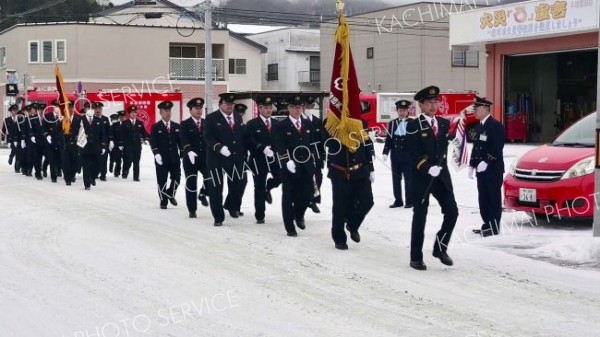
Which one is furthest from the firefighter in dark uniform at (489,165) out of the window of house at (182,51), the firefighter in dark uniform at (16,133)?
the window of house at (182,51)

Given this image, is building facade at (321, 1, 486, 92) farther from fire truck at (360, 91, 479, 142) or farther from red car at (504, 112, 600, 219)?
red car at (504, 112, 600, 219)

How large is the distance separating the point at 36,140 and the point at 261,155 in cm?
1013

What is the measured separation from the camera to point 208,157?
12.9m

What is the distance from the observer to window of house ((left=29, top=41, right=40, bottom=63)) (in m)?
50.4

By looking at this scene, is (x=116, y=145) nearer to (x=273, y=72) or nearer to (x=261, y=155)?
(x=261, y=155)

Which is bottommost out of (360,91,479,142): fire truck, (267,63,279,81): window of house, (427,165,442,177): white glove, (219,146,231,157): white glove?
(427,165,442,177): white glove

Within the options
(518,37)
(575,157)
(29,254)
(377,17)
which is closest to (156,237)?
(29,254)

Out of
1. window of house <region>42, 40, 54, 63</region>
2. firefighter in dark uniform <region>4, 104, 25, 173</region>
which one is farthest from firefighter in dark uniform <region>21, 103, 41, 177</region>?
window of house <region>42, 40, 54, 63</region>

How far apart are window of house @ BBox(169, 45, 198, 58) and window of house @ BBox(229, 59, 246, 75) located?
10.1 ft

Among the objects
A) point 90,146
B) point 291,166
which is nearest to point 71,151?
point 90,146

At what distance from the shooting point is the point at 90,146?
1938cm

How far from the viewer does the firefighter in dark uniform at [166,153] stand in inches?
588

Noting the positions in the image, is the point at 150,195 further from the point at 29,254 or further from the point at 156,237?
the point at 29,254

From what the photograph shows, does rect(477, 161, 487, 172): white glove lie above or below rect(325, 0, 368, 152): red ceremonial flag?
below
